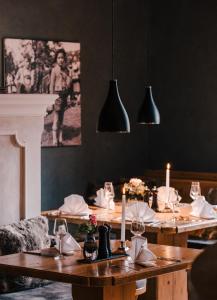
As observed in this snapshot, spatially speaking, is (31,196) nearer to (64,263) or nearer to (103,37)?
(64,263)

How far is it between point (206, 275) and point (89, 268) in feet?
9.33

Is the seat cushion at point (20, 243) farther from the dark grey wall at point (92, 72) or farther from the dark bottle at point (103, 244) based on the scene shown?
the dark grey wall at point (92, 72)

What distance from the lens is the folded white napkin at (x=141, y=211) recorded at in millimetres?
5707

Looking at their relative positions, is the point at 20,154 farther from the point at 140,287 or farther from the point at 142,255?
the point at 142,255

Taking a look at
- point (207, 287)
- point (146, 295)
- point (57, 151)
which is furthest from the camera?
point (57, 151)

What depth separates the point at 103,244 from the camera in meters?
4.31

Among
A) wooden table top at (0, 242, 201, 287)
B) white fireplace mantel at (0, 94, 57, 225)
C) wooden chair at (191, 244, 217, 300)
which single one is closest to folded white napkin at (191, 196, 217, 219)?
white fireplace mantel at (0, 94, 57, 225)

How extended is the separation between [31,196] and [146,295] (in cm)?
153

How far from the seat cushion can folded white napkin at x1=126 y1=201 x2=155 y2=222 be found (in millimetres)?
669

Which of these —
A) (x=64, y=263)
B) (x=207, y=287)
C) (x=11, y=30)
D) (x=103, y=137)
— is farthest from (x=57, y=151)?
(x=207, y=287)

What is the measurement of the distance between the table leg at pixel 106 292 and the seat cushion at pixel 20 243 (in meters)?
1.32

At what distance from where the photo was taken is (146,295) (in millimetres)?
5352

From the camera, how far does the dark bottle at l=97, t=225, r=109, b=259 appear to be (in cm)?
429

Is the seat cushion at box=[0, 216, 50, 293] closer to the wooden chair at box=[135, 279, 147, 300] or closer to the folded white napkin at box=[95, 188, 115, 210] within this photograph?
the folded white napkin at box=[95, 188, 115, 210]
